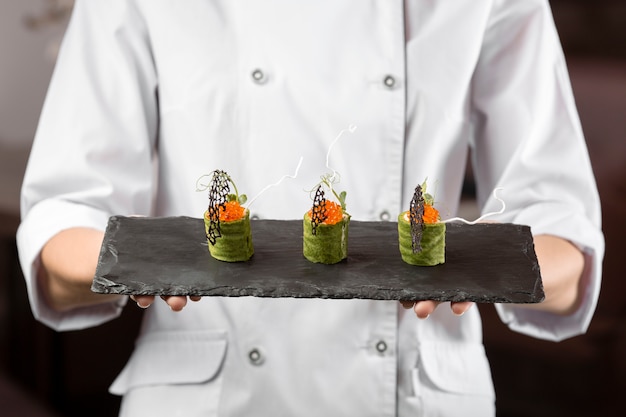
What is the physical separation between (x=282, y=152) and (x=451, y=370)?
474mm

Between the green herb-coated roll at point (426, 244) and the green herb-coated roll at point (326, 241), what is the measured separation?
3.4 inches

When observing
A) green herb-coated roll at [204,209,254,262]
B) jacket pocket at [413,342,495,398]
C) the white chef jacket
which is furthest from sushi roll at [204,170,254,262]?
jacket pocket at [413,342,495,398]

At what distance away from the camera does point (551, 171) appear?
164 cm

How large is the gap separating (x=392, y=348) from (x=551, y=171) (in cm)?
42

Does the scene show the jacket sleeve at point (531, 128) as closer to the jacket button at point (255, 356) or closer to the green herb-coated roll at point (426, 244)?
the green herb-coated roll at point (426, 244)

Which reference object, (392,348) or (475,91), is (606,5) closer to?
(475,91)

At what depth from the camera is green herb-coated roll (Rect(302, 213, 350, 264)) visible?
4.43 ft

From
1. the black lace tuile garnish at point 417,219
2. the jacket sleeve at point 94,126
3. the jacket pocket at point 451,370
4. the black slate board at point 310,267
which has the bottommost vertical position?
the jacket pocket at point 451,370

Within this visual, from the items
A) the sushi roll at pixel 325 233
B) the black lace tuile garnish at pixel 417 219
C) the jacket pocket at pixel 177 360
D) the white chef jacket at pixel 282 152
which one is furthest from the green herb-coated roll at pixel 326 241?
the jacket pocket at pixel 177 360

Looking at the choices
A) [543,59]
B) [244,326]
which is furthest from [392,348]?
[543,59]

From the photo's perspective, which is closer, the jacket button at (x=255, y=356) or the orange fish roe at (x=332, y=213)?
the orange fish roe at (x=332, y=213)

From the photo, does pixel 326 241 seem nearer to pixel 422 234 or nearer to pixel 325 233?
pixel 325 233

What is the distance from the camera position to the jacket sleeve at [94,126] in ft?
5.18

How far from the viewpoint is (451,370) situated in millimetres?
1601
